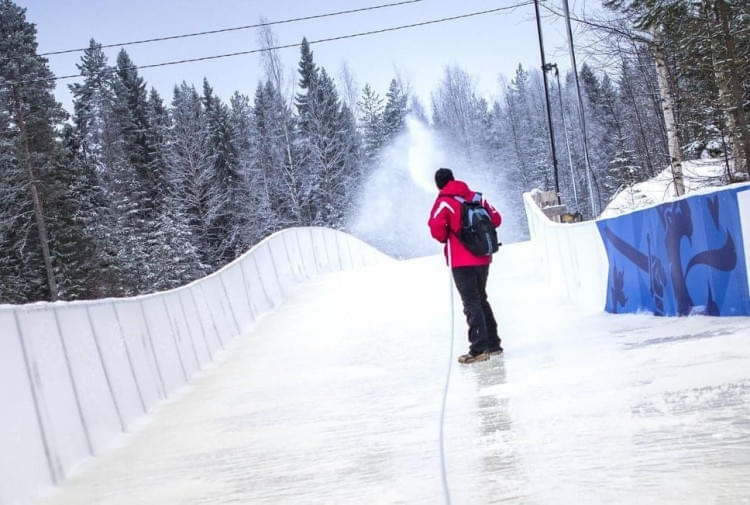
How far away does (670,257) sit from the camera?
8812 millimetres

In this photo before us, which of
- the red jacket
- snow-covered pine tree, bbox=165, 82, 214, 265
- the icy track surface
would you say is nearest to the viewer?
the icy track surface

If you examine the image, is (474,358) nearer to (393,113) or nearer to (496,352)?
(496,352)

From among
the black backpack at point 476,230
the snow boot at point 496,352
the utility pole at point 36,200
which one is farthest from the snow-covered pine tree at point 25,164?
the black backpack at point 476,230

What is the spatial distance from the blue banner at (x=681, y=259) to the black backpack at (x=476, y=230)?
1791 mm

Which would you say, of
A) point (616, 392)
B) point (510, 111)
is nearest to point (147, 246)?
point (616, 392)

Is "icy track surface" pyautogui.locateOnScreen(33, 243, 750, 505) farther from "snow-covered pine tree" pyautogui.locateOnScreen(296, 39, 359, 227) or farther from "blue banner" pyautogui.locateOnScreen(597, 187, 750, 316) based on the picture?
"snow-covered pine tree" pyautogui.locateOnScreen(296, 39, 359, 227)

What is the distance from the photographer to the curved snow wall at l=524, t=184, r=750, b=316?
7574 mm

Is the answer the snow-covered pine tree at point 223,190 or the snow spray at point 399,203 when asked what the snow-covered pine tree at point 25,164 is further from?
the snow spray at point 399,203

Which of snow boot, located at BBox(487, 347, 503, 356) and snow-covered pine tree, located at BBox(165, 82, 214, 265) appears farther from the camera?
snow-covered pine tree, located at BBox(165, 82, 214, 265)

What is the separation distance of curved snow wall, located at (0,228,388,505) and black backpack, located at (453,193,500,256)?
3.45 meters

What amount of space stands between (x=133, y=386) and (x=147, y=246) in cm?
4127

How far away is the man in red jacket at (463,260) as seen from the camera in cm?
838

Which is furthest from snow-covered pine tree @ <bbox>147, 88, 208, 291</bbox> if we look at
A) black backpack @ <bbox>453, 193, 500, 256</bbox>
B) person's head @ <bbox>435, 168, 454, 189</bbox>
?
black backpack @ <bbox>453, 193, 500, 256</bbox>

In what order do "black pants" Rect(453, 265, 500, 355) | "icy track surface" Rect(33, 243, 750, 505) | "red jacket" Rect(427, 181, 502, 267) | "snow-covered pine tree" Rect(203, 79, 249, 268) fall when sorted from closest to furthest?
"icy track surface" Rect(33, 243, 750, 505) → "red jacket" Rect(427, 181, 502, 267) → "black pants" Rect(453, 265, 500, 355) → "snow-covered pine tree" Rect(203, 79, 249, 268)
